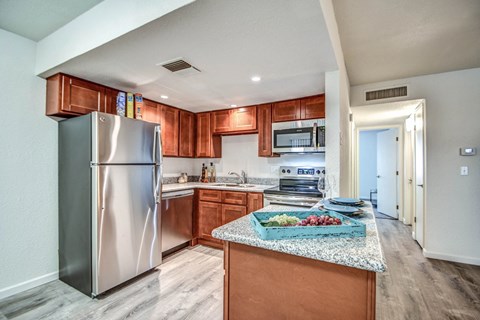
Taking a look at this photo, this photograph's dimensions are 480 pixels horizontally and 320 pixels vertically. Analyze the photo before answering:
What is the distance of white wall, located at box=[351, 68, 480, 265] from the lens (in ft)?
9.25

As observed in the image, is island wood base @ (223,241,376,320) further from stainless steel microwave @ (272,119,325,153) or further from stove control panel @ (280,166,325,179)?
stove control panel @ (280,166,325,179)

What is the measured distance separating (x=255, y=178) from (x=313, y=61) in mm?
2171

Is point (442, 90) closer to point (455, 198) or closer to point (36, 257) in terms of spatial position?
point (455, 198)

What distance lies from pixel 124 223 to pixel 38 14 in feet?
6.47

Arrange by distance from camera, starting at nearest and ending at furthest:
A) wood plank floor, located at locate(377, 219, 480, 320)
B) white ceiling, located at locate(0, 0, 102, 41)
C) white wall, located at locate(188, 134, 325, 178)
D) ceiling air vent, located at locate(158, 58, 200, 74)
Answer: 1. white ceiling, located at locate(0, 0, 102, 41)
2. wood plank floor, located at locate(377, 219, 480, 320)
3. ceiling air vent, located at locate(158, 58, 200, 74)
4. white wall, located at locate(188, 134, 325, 178)

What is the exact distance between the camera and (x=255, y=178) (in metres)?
3.76

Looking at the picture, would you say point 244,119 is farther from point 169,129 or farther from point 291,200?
point 291,200

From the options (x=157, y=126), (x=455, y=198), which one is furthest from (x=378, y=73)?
(x=157, y=126)

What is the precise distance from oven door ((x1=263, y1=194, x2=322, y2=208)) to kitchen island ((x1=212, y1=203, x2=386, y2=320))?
1.35m

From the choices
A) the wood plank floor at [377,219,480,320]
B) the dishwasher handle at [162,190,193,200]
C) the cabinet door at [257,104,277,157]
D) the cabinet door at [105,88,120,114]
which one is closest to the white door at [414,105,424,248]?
the wood plank floor at [377,219,480,320]

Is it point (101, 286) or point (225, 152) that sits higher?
point (225, 152)

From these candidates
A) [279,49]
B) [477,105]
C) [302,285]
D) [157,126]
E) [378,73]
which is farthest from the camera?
[378,73]

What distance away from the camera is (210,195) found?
3322 millimetres

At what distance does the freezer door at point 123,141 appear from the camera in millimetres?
2033
